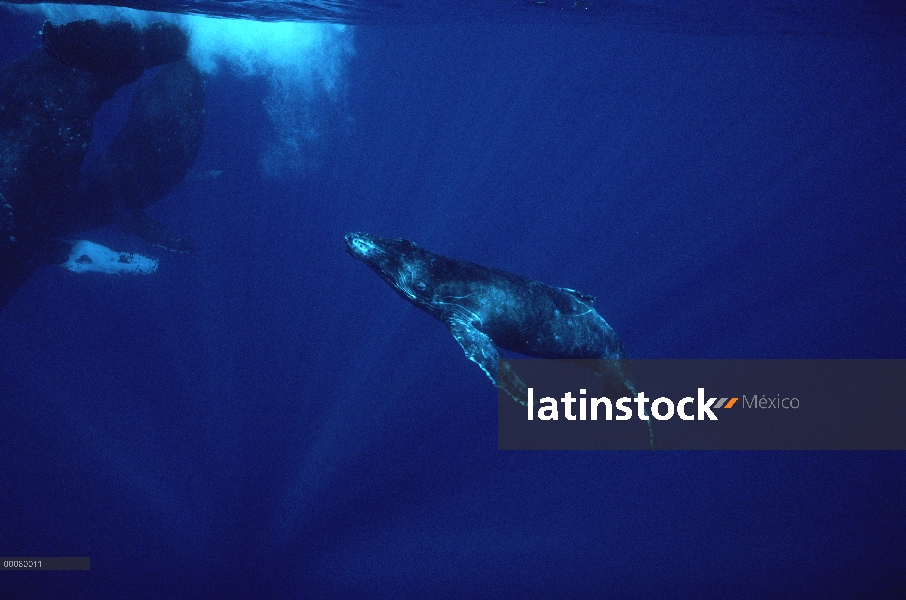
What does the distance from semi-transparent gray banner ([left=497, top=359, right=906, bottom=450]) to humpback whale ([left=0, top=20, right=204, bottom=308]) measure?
11.7m

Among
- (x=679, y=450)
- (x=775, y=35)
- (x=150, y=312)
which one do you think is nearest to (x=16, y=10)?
(x=150, y=312)

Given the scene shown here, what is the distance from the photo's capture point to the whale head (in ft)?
24.0

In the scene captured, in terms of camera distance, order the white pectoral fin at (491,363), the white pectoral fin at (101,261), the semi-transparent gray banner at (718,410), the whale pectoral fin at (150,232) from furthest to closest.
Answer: the semi-transparent gray banner at (718,410), the whale pectoral fin at (150,232), the white pectoral fin at (101,261), the white pectoral fin at (491,363)

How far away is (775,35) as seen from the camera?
19625 millimetres

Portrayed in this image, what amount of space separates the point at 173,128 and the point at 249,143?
8800 millimetres

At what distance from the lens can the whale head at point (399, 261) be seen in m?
7.30

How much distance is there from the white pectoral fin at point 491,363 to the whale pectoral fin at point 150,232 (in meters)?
10.3

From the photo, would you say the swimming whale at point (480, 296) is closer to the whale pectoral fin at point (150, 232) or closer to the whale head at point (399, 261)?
the whale head at point (399, 261)

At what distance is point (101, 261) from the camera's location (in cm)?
1233

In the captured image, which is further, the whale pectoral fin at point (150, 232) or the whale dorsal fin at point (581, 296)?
the whale pectoral fin at point (150, 232)

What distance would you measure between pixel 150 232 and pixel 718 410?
1997cm

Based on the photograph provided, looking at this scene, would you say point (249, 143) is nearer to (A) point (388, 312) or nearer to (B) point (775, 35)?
(A) point (388, 312)

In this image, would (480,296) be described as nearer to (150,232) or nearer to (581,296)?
(581,296)

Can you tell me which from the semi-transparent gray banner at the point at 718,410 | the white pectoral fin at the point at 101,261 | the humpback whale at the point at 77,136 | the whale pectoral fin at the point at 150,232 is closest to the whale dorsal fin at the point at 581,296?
the semi-transparent gray banner at the point at 718,410
